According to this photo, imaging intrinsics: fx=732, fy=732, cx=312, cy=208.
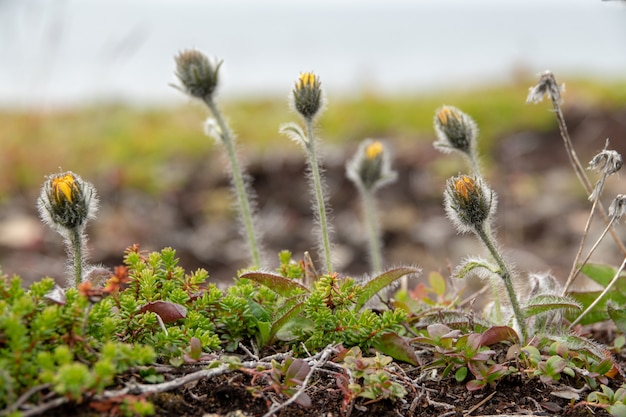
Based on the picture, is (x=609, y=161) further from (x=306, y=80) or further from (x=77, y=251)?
(x=77, y=251)

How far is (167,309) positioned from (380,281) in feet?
2.45

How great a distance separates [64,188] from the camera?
2.35 metres

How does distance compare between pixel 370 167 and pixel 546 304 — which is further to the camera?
pixel 370 167

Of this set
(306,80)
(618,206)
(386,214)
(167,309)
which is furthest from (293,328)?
(386,214)

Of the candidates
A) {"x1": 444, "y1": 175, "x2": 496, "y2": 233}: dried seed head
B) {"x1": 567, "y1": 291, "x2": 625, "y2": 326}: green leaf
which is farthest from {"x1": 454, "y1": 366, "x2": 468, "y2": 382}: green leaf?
{"x1": 567, "y1": 291, "x2": 625, "y2": 326}: green leaf

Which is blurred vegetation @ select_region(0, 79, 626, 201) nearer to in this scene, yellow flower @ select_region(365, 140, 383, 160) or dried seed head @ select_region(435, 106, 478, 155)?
yellow flower @ select_region(365, 140, 383, 160)

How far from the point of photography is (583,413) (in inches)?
90.2

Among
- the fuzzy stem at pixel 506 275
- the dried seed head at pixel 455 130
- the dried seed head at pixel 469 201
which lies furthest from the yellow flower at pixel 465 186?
the dried seed head at pixel 455 130

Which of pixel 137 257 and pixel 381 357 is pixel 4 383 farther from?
pixel 381 357

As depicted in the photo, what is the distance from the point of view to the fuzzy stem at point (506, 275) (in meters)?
2.40

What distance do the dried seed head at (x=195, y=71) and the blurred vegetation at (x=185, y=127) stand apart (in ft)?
10.9

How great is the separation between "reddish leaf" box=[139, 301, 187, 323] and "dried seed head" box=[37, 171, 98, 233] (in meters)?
0.38

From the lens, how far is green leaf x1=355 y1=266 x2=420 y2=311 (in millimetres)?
2525

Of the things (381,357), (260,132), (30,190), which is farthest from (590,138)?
(381,357)
